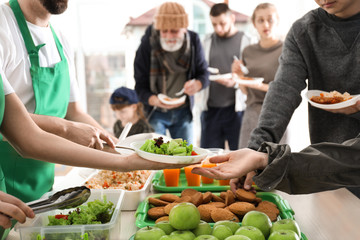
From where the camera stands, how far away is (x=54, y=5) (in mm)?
1770

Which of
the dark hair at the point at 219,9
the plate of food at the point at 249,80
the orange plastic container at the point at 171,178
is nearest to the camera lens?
the orange plastic container at the point at 171,178

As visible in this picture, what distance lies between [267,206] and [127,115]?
252 centimetres

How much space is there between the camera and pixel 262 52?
3.61 m

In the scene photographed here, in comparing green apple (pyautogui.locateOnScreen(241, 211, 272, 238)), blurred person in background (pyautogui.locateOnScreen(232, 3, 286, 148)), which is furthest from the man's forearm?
blurred person in background (pyautogui.locateOnScreen(232, 3, 286, 148))

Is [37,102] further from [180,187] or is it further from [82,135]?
[180,187]

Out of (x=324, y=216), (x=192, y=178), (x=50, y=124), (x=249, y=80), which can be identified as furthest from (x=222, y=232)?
(x=249, y=80)

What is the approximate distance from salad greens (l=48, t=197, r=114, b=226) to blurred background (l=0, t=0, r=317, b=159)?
12.6ft

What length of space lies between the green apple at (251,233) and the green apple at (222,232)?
27 millimetres

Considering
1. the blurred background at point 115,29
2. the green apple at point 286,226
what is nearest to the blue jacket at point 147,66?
the blurred background at point 115,29

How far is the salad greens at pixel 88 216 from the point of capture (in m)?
1.17

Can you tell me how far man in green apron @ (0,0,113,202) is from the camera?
1668 millimetres

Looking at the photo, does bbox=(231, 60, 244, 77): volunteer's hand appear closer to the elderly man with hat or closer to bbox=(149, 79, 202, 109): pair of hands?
the elderly man with hat

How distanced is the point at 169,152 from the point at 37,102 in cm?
74

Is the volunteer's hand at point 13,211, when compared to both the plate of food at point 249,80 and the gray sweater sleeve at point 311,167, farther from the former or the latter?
the plate of food at point 249,80
